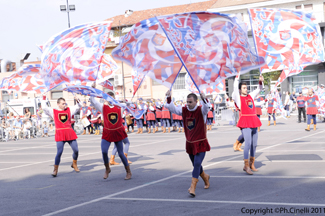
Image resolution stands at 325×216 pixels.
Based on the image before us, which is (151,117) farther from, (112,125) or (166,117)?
(112,125)

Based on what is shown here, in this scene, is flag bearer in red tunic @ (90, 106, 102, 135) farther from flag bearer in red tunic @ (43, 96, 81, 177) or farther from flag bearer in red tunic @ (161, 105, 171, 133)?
flag bearer in red tunic @ (43, 96, 81, 177)

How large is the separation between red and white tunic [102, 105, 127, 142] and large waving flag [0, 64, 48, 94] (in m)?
3.55

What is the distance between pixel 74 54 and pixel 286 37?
534 centimetres

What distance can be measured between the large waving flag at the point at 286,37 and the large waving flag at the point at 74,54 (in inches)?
161

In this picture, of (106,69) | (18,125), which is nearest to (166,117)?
(18,125)

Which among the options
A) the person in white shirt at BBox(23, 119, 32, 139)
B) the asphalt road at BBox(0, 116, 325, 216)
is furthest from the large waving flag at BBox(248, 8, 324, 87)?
the person in white shirt at BBox(23, 119, 32, 139)

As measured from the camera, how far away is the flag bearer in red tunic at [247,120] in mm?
8844

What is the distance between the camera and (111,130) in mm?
9406

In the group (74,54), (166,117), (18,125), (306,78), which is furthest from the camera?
(306,78)

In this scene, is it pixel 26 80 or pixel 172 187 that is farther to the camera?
pixel 26 80

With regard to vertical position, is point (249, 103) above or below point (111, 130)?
above

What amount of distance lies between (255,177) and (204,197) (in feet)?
5.99

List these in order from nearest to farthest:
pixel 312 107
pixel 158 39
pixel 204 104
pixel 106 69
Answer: pixel 204 104 → pixel 158 39 → pixel 106 69 → pixel 312 107

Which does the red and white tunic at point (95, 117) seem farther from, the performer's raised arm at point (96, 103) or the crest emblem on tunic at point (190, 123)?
the crest emblem on tunic at point (190, 123)
